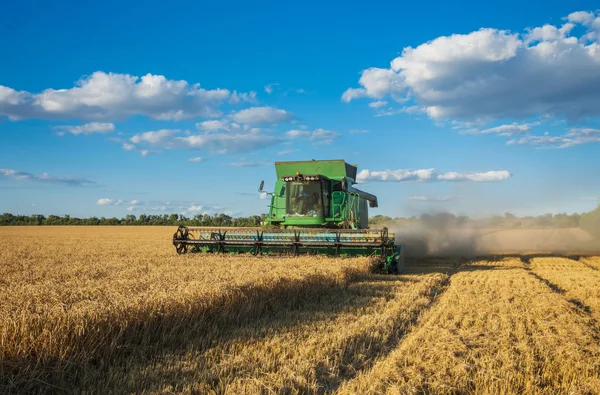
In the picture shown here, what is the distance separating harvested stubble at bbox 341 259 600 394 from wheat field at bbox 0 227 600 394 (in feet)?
0.05

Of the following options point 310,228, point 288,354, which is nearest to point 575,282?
point 310,228

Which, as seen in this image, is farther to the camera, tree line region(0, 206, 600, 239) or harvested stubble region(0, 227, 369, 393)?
tree line region(0, 206, 600, 239)

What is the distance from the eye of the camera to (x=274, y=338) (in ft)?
17.9

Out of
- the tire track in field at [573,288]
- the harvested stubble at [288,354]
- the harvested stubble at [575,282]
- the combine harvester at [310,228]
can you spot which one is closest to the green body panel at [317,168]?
the combine harvester at [310,228]

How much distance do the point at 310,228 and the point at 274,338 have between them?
8.09 metres

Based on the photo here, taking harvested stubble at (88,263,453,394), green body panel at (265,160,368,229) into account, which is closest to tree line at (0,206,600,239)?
green body panel at (265,160,368,229)

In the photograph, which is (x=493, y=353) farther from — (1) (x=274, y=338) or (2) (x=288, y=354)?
(1) (x=274, y=338)

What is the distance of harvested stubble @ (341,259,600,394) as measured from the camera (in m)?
4.21

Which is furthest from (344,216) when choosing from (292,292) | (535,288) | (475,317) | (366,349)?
(366,349)

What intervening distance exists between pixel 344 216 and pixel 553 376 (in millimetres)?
9636

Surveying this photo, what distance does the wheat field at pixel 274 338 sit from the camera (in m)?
4.13

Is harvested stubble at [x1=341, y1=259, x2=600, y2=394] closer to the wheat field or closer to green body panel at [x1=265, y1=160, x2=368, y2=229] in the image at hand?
the wheat field

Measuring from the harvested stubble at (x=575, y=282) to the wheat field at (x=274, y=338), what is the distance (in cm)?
32

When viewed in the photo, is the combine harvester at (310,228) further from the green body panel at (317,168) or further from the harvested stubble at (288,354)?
the harvested stubble at (288,354)
